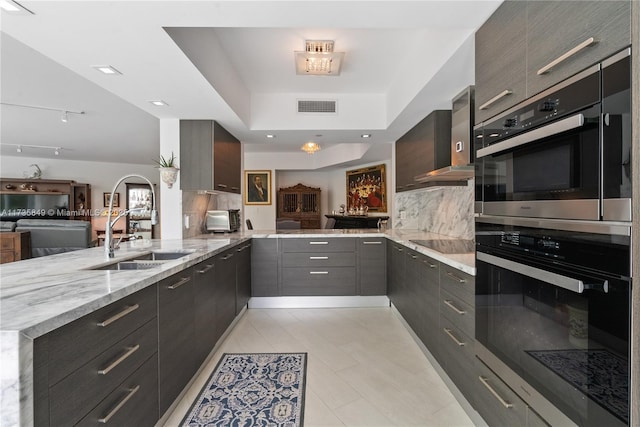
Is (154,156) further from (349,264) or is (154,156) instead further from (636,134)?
(636,134)

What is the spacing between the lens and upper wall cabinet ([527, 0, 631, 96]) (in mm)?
826

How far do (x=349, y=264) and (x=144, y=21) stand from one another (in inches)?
114

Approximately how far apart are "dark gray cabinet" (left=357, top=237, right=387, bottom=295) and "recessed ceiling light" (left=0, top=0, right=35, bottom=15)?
10.3 feet

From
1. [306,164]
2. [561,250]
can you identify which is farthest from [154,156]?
[561,250]

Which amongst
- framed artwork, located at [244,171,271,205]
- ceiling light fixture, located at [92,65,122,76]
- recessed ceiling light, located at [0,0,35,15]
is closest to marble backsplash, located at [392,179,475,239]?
ceiling light fixture, located at [92,65,122,76]

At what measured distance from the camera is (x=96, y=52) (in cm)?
174

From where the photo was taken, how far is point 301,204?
25.3 feet

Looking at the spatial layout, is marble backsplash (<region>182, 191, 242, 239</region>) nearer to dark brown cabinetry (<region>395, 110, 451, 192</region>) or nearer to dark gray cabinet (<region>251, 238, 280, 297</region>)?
dark gray cabinet (<region>251, 238, 280, 297</region>)

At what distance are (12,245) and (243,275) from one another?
443cm

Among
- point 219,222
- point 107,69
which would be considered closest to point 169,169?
point 219,222

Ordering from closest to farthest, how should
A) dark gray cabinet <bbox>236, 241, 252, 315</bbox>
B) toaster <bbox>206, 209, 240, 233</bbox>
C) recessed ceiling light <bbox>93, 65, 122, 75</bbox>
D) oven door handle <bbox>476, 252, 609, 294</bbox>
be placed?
oven door handle <bbox>476, 252, 609, 294</bbox> < recessed ceiling light <bbox>93, 65, 122, 75</bbox> < dark gray cabinet <bbox>236, 241, 252, 315</bbox> < toaster <bbox>206, 209, 240, 233</bbox>

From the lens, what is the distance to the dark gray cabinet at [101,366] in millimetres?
849

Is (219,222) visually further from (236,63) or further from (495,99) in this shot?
(495,99)

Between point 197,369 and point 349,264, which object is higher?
point 349,264
